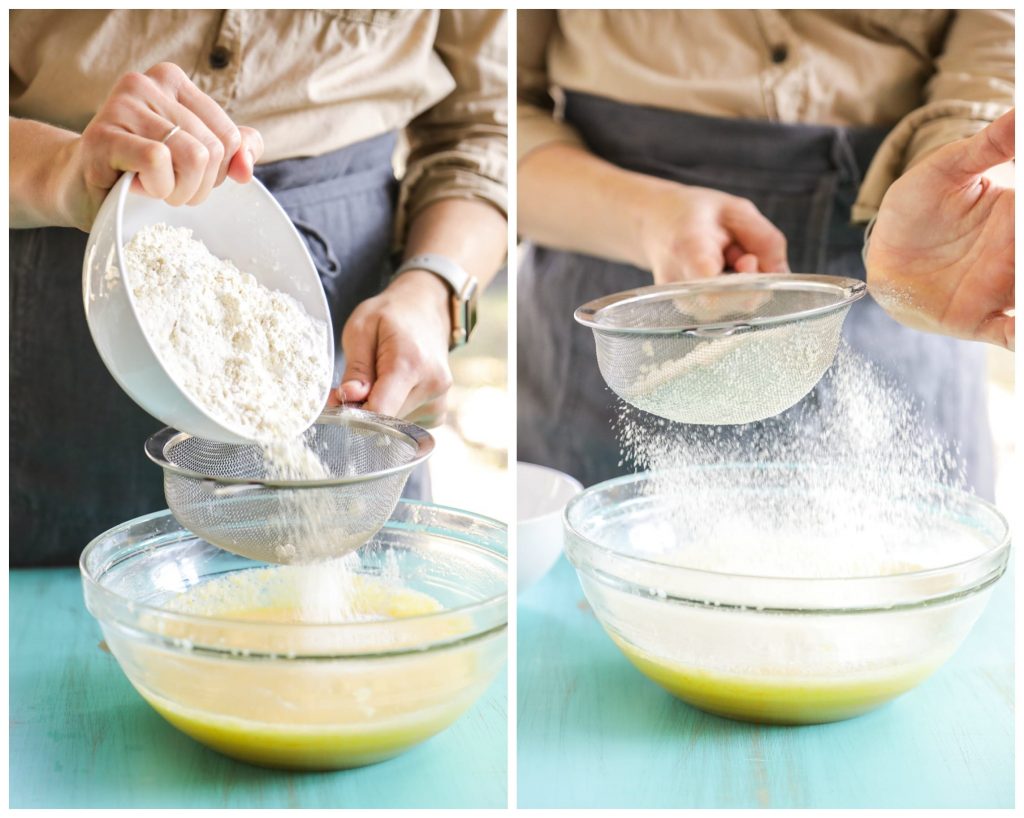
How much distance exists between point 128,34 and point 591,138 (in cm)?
60

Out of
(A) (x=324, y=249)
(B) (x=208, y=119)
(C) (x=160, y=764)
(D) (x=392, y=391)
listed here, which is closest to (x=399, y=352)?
(D) (x=392, y=391)

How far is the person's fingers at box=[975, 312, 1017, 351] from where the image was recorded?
3.03ft

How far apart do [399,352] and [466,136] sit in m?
0.32

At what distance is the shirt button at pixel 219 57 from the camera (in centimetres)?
102

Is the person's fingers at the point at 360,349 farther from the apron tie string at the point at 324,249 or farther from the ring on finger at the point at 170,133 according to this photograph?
the ring on finger at the point at 170,133

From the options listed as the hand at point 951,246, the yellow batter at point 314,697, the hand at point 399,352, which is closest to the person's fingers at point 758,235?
the hand at point 951,246

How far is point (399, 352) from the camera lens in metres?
1.06

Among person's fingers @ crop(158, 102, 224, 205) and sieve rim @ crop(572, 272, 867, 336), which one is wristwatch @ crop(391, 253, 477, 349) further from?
person's fingers @ crop(158, 102, 224, 205)

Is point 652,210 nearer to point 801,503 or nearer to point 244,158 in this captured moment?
point 801,503

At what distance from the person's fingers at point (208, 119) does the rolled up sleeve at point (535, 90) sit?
587mm

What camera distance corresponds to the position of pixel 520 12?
1.31m

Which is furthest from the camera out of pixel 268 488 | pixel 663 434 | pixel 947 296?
pixel 663 434

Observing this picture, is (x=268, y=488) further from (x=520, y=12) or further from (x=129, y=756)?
(x=520, y=12)

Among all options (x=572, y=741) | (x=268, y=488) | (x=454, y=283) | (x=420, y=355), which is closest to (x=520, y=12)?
(x=454, y=283)
